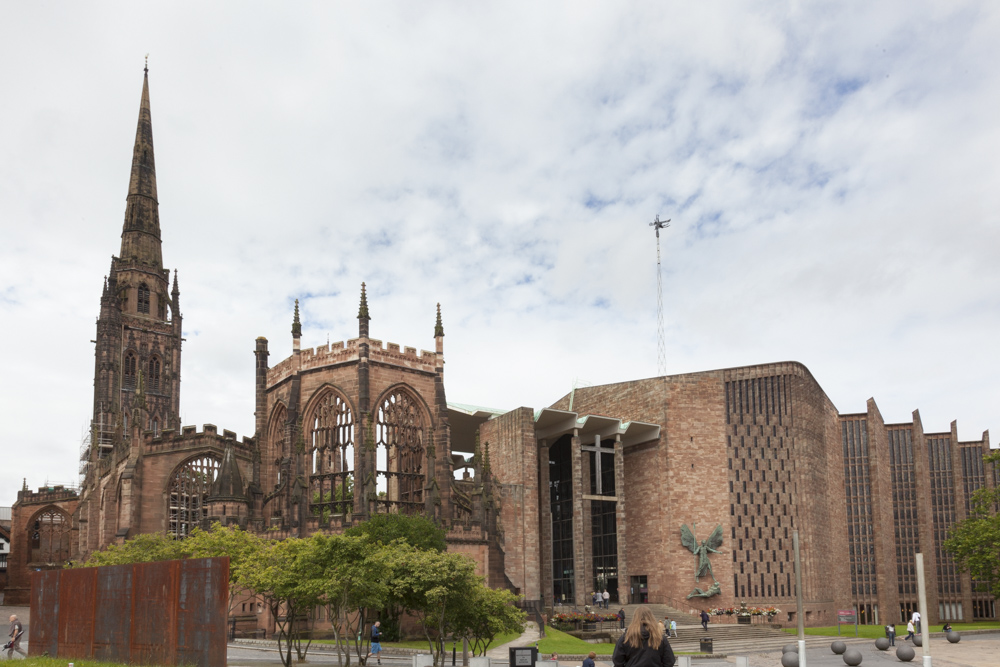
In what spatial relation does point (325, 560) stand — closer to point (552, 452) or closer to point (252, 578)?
point (252, 578)

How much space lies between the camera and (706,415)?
60.5 m

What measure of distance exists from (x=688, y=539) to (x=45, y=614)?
42.3 meters

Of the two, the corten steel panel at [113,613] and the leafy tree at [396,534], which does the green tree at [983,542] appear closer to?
the leafy tree at [396,534]

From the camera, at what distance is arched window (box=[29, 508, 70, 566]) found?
7238 centimetres

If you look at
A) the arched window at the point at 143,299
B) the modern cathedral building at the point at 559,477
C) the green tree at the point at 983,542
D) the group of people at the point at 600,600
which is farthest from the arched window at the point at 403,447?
the arched window at the point at 143,299

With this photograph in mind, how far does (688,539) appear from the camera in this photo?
57.9 metres

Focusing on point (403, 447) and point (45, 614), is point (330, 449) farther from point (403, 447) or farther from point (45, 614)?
point (45, 614)

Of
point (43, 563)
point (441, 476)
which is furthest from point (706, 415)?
point (43, 563)

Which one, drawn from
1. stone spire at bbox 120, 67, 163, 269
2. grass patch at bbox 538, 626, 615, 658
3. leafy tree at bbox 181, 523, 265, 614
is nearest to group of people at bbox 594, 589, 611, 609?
grass patch at bbox 538, 626, 615, 658

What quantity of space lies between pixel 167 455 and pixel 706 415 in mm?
36148

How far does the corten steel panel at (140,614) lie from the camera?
1953 cm

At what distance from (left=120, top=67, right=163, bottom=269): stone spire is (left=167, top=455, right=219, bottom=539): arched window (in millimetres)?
39751

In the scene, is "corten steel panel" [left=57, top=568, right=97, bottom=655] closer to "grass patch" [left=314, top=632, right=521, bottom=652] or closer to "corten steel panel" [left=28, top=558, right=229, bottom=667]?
"corten steel panel" [left=28, top=558, right=229, bottom=667]

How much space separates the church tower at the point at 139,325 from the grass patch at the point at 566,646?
48915 mm
